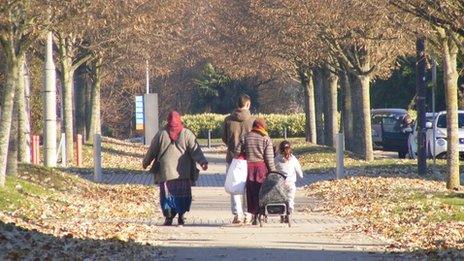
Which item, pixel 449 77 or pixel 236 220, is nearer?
pixel 236 220

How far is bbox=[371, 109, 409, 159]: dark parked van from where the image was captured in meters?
47.4

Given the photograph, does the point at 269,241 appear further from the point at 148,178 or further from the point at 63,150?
the point at 63,150

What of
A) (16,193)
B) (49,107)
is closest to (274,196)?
(16,193)

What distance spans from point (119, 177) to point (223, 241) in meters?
17.0

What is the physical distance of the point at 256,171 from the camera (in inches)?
733

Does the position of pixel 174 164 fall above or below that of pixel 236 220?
above

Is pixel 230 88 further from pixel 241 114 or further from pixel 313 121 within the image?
pixel 241 114

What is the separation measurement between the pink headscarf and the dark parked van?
1109 inches

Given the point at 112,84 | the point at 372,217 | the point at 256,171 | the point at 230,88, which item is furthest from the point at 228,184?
the point at 230,88

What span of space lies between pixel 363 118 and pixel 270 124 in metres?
37.2

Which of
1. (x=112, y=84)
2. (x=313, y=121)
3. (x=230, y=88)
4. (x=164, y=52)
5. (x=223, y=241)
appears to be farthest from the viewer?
(x=230, y=88)

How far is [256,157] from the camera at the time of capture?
18547 millimetres

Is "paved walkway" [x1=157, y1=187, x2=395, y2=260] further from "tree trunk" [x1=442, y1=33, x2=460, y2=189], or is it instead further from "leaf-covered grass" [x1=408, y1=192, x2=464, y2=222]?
"tree trunk" [x1=442, y1=33, x2=460, y2=189]

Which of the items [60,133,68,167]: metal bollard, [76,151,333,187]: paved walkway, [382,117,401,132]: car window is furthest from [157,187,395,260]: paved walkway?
[382,117,401,132]: car window
